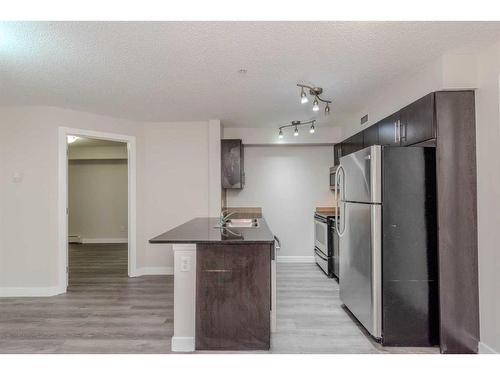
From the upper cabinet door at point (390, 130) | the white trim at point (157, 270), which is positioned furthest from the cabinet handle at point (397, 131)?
the white trim at point (157, 270)

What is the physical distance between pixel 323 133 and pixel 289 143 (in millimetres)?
622

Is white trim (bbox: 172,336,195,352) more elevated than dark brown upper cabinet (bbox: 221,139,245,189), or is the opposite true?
dark brown upper cabinet (bbox: 221,139,245,189)

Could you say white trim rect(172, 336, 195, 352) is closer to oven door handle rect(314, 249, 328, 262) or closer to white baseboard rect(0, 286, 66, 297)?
white baseboard rect(0, 286, 66, 297)

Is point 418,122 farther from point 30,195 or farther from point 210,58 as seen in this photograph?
point 30,195

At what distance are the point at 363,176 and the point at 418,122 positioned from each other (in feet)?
2.11

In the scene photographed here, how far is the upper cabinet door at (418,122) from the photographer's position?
2375 millimetres

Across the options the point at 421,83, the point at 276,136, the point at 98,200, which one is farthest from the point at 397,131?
the point at 98,200

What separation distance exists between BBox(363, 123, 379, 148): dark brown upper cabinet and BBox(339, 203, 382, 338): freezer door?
920 mm

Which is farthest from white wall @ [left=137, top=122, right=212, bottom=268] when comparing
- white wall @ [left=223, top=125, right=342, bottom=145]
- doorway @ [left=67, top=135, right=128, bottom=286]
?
doorway @ [left=67, top=135, right=128, bottom=286]

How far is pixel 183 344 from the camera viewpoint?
7.76ft

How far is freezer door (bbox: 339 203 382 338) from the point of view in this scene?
242 centimetres

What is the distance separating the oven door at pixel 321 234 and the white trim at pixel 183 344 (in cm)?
267

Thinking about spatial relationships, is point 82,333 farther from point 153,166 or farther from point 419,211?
point 419,211

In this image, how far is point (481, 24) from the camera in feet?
6.33
